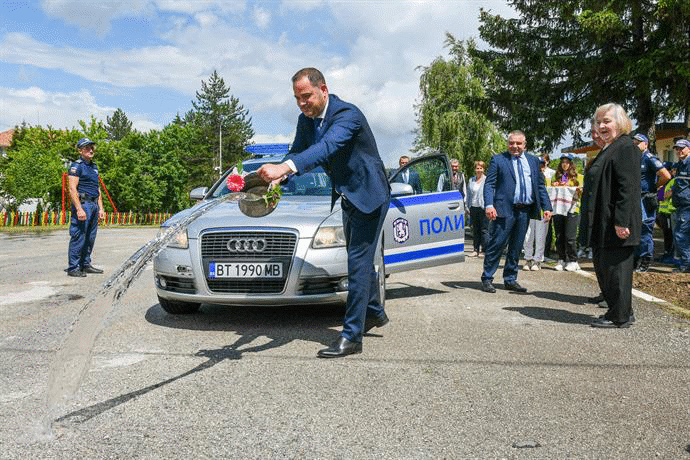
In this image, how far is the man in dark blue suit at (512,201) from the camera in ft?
26.0

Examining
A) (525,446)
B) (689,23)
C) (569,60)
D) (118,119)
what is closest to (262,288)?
(525,446)

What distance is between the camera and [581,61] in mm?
18875

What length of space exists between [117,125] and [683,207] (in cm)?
12091

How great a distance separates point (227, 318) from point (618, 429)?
12.4 ft

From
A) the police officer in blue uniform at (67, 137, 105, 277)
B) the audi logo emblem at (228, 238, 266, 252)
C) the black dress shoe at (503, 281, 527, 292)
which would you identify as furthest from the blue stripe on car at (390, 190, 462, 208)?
the police officer in blue uniform at (67, 137, 105, 277)

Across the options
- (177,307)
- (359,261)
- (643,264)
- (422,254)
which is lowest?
(177,307)

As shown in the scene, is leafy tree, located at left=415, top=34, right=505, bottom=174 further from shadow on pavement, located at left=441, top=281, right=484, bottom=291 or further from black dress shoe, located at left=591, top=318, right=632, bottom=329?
black dress shoe, located at left=591, top=318, right=632, bottom=329

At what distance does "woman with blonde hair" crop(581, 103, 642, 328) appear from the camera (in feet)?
18.6

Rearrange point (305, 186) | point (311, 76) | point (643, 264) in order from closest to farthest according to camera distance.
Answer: point (311, 76) < point (305, 186) < point (643, 264)

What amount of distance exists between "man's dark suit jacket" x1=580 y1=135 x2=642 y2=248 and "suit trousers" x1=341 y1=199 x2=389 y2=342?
86.9 inches

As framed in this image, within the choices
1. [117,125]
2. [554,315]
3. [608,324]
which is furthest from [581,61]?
[117,125]

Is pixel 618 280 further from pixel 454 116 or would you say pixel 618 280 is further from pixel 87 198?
pixel 454 116

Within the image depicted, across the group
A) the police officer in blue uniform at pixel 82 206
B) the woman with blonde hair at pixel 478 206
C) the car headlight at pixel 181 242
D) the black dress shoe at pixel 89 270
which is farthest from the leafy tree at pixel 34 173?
the car headlight at pixel 181 242

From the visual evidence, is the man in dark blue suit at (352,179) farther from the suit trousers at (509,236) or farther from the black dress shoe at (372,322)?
the suit trousers at (509,236)
